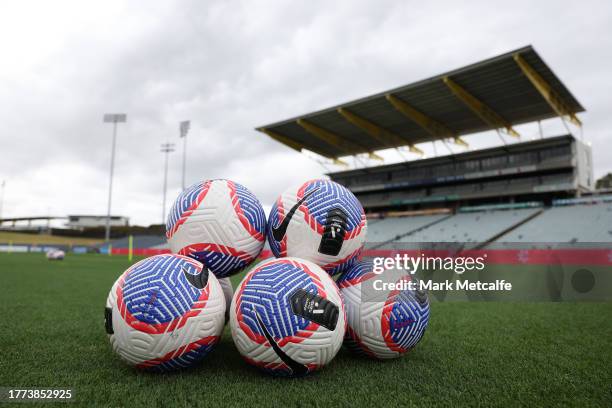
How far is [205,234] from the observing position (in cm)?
334

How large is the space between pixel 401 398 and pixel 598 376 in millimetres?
1711

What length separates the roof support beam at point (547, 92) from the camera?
1915cm

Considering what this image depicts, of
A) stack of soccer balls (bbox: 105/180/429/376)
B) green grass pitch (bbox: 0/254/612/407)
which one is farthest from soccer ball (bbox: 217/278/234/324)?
green grass pitch (bbox: 0/254/612/407)

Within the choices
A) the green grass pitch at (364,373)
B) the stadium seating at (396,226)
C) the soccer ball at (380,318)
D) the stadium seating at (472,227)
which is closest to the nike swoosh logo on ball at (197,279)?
the green grass pitch at (364,373)

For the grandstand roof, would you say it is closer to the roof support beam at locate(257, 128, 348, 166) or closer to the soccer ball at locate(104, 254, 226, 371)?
the roof support beam at locate(257, 128, 348, 166)

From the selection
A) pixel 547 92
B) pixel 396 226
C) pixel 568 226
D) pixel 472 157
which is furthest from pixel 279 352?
pixel 472 157

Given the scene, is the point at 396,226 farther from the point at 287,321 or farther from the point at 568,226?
the point at 287,321

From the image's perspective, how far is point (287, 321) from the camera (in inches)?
106

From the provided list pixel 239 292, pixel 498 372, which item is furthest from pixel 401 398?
pixel 239 292

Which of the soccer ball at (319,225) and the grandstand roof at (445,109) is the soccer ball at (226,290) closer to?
the soccer ball at (319,225)

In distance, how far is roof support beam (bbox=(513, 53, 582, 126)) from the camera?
754 inches

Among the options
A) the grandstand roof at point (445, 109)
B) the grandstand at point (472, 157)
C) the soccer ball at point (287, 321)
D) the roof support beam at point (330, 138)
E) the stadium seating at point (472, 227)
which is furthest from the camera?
the roof support beam at point (330, 138)

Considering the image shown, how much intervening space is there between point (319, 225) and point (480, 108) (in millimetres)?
23589

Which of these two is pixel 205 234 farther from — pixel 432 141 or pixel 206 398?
pixel 432 141
